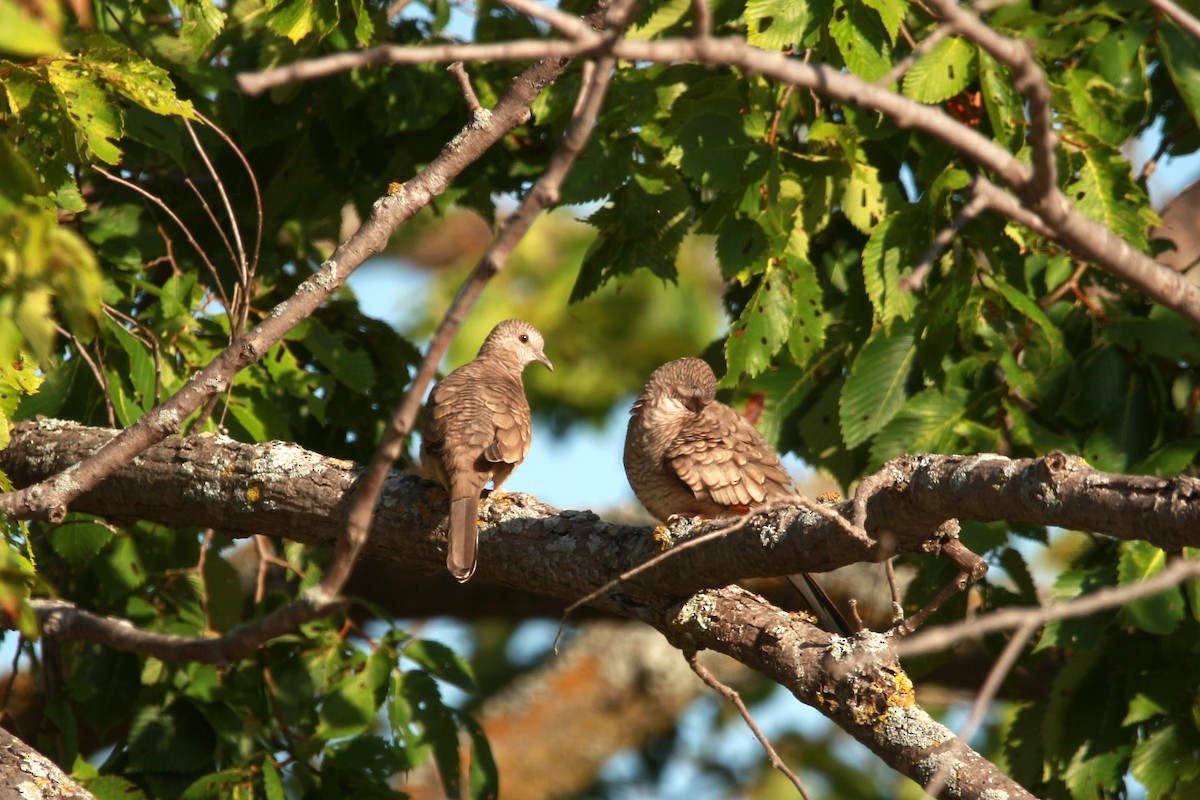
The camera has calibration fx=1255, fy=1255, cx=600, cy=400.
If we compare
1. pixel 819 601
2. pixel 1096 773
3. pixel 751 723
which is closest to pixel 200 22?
pixel 751 723

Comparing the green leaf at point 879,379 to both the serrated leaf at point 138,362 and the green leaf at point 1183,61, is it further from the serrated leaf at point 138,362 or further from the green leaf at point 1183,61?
the serrated leaf at point 138,362

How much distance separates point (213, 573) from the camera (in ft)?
16.5

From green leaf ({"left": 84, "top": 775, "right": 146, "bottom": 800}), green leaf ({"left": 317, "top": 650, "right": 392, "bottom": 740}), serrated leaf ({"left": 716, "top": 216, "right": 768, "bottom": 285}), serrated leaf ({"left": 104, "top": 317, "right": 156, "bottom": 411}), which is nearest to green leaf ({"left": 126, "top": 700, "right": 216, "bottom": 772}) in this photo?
green leaf ({"left": 84, "top": 775, "right": 146, "bottom": 800})

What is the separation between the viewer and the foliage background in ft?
13.7

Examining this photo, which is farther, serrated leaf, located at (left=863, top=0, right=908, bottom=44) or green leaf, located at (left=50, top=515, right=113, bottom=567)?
green leaf, located at (left=50, top=515, right=113, bottom=567)

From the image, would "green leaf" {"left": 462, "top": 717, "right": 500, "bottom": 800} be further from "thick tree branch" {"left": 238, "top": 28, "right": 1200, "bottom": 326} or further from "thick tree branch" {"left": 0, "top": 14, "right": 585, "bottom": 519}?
"thick tree branch" {"left": 238, "top": 28, "right": 1200, "bottom": 326}

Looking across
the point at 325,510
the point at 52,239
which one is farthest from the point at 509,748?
the point at 52,239

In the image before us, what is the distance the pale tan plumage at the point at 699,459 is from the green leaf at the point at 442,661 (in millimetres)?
927

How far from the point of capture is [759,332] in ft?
13.9

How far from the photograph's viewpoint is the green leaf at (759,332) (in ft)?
13.9

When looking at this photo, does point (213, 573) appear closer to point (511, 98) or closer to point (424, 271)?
point (511, 98)

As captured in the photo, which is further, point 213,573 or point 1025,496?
point 213,573

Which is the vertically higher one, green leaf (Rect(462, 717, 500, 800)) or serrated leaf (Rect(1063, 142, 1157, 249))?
serrated leaf (Rect(1063, 142, 1157, 249))

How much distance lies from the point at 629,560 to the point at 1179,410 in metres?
2.19
